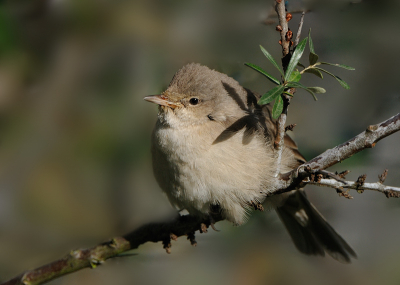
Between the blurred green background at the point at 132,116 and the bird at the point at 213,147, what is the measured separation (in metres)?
0.41

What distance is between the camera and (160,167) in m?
3.67

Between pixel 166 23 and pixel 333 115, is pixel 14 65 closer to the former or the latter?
pixel 166 23

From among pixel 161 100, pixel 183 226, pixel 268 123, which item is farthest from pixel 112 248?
pixel 268 123

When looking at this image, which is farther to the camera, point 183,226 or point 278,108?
point 183,226

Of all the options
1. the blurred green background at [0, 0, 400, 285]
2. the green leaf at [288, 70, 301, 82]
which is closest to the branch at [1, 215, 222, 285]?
the blurred green background at [0, 0, 400, 285]

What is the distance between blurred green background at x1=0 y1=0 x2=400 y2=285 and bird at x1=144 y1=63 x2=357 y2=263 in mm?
414

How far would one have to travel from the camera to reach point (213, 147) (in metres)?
3.44

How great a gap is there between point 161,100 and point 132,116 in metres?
0.87

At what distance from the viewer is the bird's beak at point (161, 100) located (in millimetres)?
3631

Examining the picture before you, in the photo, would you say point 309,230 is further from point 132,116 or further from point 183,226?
point 132,116

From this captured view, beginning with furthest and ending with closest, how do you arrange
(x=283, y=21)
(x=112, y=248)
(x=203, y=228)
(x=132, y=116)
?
(x=132, y=116)
(x=203, y=228)
(x=112, y=248)
(x=283, y=21)

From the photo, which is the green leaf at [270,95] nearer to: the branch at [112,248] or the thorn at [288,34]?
the thorn at [288,34]

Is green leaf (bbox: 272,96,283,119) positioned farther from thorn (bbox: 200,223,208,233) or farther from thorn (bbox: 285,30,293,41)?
thorn (bbox: 200,223,208,233)

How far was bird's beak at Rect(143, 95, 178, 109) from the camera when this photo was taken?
3.63 m
